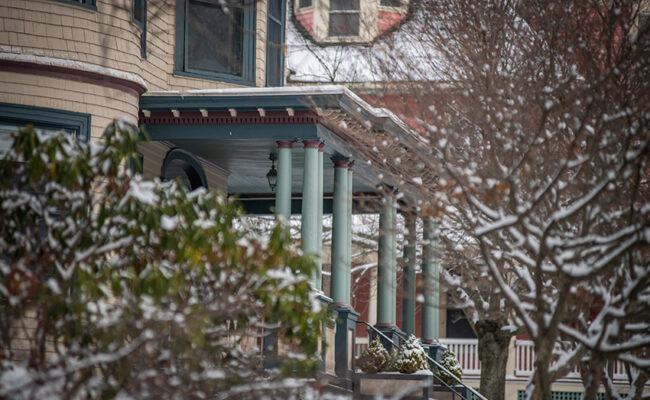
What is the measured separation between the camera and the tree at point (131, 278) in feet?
20.1

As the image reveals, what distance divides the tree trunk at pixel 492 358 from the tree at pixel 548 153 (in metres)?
8.54

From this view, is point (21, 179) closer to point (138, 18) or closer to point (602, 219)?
point (602, 219)

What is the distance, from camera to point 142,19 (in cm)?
1449

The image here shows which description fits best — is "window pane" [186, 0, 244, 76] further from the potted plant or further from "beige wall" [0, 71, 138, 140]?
the potted plant

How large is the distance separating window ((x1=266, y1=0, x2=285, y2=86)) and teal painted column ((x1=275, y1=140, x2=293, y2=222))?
164 inches

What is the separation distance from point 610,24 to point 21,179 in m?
5.07

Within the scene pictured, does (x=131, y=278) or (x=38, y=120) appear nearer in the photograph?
(x=131, y=278)

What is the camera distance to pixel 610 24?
7852 millimetres

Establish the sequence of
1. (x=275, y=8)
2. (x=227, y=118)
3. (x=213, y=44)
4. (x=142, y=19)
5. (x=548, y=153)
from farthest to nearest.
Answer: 1. (x=275, y=8)
2. (x=213, y=44)
3. (x=142, y=19)
4. (x=227, y=118)
5. (x=548, y=153)

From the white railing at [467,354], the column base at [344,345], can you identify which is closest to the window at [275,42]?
the column base at [344,345]

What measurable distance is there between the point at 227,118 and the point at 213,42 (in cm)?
282

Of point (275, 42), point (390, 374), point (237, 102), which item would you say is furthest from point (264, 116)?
point (275, 42)

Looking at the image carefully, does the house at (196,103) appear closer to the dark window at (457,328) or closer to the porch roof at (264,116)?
the porch roof at (264,116)

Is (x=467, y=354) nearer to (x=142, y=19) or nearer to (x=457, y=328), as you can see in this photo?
(x=457, y=328)
